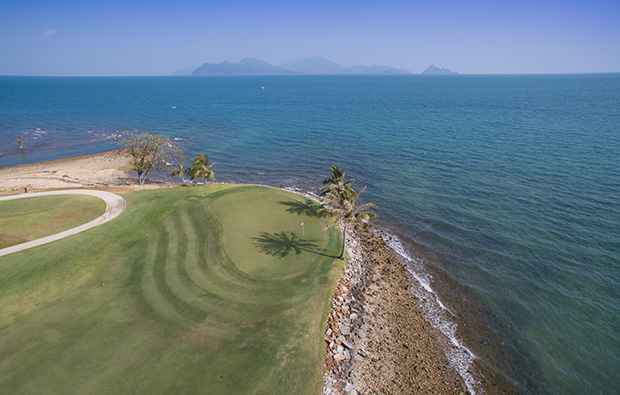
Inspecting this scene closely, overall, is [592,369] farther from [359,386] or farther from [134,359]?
[134,359]

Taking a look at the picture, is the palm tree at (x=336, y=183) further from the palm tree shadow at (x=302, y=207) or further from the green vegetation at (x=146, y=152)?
the green vegetation at (x=146, y=152)

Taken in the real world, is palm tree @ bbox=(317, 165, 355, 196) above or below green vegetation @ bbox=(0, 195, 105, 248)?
above

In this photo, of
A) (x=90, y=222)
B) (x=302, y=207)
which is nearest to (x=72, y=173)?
(x=90, y=222)

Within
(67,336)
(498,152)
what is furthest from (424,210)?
(67,336)

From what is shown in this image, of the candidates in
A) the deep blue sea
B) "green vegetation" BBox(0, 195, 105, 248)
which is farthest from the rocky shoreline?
"green vegetation" BBox(0, 195, 105, 248)

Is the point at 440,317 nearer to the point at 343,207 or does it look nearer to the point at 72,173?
the point at 343,207

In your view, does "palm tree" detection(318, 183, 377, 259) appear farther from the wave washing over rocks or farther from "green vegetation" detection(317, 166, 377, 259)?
the wave washing over rocks

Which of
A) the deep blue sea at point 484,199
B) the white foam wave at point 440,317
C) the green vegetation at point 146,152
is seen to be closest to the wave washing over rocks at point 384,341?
the white foam wave at point 440,317

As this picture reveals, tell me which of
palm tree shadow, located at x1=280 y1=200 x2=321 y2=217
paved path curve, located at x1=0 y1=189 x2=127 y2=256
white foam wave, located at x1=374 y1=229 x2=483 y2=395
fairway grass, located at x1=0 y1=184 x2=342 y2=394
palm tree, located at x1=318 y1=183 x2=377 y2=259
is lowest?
white foam wave, located at x1=374 y1=229 x2=483 y2=395
